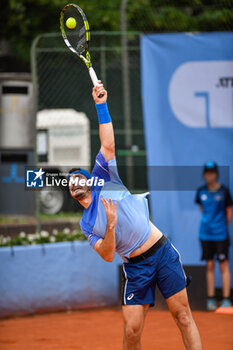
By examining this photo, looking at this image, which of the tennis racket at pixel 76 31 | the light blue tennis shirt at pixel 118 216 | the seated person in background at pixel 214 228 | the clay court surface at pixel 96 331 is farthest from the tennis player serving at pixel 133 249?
the seated person in background at pixel 214 228

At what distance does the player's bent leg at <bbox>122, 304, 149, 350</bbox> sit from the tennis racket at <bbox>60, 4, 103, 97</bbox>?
5.69 feet

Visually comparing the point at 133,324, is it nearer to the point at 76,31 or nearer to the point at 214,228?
the point at 76,31

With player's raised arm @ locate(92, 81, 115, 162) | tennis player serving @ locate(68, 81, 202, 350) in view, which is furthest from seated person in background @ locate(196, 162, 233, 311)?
player's raised arm @ locate(92, 81, 115, 162)

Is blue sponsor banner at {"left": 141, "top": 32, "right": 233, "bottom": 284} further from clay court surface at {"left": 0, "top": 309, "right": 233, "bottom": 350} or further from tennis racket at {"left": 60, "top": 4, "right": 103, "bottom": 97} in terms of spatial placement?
tennis racket at {"left": 60, "top": 4, "right": 103, "bottom": 97}

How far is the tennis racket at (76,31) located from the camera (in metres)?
4.55

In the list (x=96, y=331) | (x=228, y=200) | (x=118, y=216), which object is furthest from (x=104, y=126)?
(x=228, y=200)

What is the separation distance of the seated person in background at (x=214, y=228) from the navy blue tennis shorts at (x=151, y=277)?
291 cm

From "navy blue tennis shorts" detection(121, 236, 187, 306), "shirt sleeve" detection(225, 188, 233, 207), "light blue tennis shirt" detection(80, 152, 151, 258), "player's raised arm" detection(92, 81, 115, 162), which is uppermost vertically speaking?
"player's raised arm" detection(92, 81, 115, 162)

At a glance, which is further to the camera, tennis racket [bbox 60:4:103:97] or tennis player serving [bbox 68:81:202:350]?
tennis racket [bbox 60:4:103:97]

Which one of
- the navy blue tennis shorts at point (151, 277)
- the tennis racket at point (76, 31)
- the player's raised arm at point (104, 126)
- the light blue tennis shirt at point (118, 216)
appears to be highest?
the tennis racket at point (76, 31)

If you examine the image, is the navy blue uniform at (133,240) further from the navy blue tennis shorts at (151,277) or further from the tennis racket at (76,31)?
the tennis racket at (76,31)

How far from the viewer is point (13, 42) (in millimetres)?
13836

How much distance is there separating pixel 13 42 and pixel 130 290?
1060cm

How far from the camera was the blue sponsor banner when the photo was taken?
6949mm
